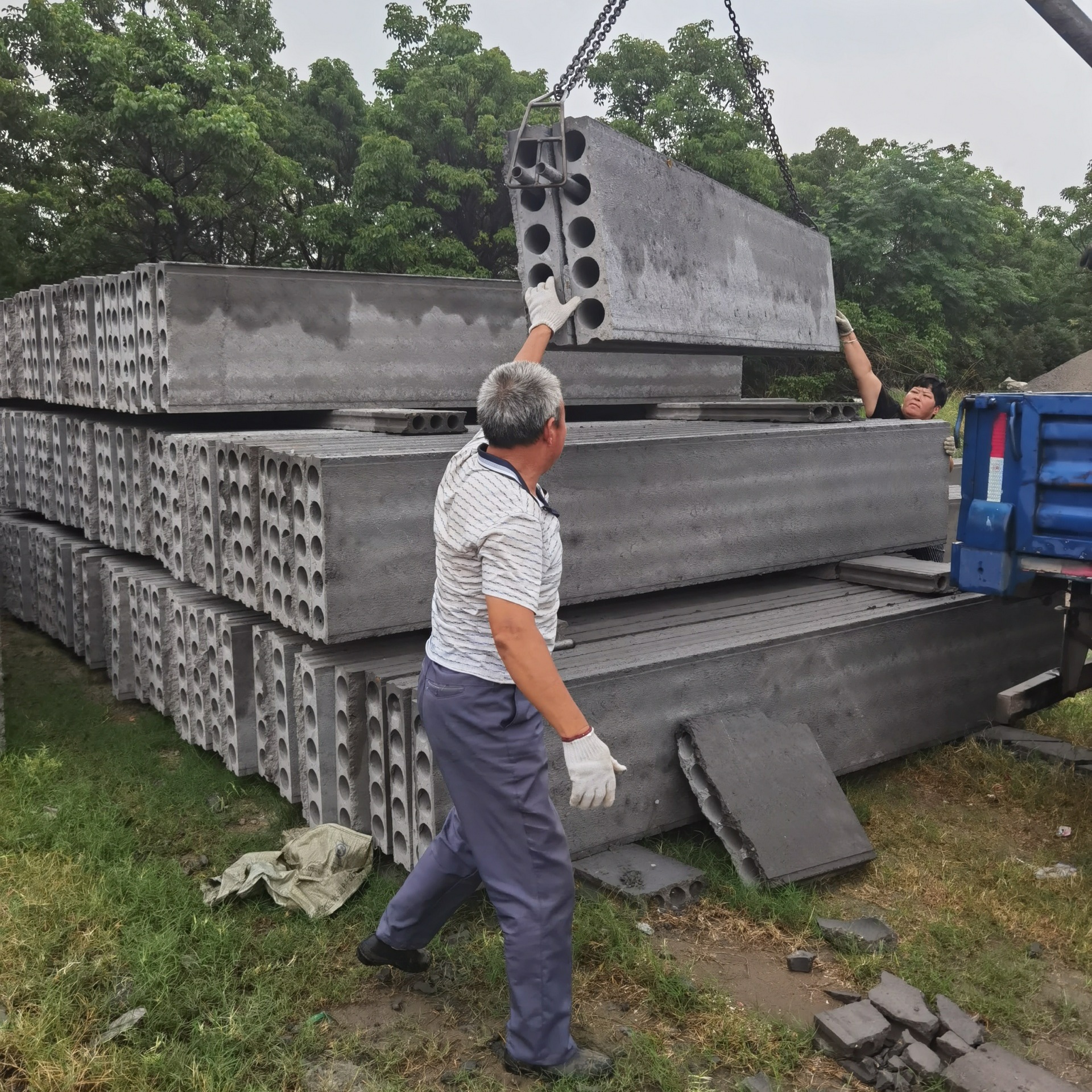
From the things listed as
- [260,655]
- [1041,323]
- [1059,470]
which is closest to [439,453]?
[260,655]

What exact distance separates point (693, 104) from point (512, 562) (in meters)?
23.0

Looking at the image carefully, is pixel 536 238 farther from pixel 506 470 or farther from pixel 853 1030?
pixel 853 1030

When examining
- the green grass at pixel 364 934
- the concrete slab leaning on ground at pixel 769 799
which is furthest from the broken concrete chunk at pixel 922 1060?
the concrete slab leaning on ground at pixel 769 799

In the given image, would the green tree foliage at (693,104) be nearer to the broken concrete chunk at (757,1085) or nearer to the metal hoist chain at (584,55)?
the metal hoist chain at (584,55)

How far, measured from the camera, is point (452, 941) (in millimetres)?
3883

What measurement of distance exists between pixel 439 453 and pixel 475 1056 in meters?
2.41

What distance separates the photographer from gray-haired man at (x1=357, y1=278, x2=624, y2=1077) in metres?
2.96

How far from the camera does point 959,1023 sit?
133 inches

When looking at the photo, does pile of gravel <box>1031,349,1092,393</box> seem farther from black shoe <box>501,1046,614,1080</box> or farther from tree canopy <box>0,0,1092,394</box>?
black shoe <box>501,1046,614,1080</box>

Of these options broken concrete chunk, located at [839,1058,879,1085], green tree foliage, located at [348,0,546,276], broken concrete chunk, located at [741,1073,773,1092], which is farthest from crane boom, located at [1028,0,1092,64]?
green tree foliage, located at [348,0,546,276]

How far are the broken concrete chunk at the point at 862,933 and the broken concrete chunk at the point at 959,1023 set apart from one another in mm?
432

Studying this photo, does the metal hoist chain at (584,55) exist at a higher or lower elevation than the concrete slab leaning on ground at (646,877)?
higher

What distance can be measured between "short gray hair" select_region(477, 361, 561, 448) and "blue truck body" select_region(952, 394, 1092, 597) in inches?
111

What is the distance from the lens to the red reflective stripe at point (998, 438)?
195 inches
